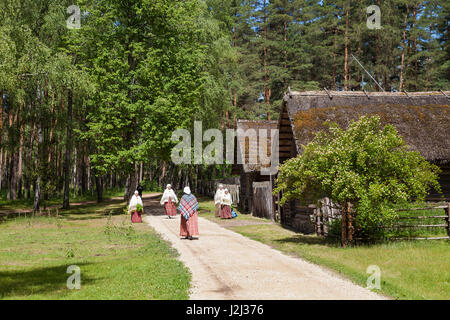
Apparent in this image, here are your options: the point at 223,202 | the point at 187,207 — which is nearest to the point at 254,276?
the point at 187,207

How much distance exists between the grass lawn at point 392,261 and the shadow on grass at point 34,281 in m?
5.69

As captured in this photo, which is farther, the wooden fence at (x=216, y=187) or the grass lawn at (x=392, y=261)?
the wooden fence at (x=216, y=187)

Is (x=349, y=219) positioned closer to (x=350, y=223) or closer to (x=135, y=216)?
(x=350, y=223)

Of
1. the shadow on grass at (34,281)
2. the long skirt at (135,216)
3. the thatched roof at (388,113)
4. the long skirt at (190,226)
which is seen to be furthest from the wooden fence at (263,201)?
the shadow on grass at (34,281)

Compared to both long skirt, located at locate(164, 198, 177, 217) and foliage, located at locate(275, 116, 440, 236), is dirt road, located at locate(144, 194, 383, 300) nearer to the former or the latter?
foliage, located at locate(275, 116, 440, 236)

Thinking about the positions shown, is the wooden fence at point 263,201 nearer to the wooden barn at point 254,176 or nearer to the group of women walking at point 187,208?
the wooden barn at point 254,176

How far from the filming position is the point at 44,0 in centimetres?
2533

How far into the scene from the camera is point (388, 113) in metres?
21.0

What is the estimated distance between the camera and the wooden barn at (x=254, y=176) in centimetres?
2331

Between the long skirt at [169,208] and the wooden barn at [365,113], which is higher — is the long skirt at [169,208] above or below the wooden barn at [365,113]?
below

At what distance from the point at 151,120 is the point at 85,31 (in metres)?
7.38

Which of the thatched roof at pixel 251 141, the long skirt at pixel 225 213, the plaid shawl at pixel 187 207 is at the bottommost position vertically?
the long skirt at pixel 225 213

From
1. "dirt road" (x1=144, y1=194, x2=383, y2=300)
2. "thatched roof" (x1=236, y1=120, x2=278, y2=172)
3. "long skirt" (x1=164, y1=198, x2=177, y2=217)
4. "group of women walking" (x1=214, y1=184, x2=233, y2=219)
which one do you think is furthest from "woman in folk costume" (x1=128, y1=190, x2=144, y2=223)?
"thatched roof" (x1=236, y1=120, x2=278, y2=172)
